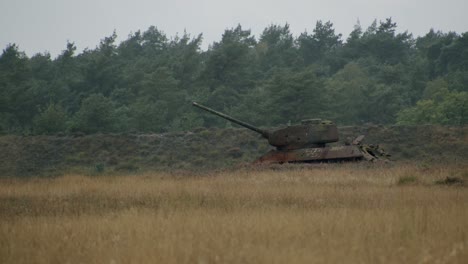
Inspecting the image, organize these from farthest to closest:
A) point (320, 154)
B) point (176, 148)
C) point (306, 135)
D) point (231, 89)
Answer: point (231, 89) < point (176, 148) < point (306, 135) < point (320, 154)

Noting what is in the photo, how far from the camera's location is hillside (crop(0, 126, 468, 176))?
31141mm

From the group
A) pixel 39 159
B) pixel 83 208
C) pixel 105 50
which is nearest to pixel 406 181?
pixel 83 208

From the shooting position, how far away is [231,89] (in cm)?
4931

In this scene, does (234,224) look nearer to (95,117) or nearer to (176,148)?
(176,148)

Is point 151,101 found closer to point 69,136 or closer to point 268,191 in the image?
point 69,136

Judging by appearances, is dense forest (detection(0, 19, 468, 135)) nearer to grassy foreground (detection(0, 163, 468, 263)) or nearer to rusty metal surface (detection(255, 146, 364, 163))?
rusty metal surface (detection(255, 146, 364, 163))

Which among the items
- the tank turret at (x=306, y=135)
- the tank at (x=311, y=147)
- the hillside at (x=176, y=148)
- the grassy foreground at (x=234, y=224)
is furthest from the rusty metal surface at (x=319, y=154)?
the grassy foreground at (x=234, y=224)

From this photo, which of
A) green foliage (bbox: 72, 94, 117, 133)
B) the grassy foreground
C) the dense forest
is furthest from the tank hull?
green foliage (bbox: 72, 94, 117, 133)

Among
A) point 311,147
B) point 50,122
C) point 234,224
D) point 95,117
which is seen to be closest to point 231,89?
point 95,117

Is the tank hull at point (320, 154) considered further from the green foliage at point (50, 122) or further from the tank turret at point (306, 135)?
the green foliage at point (50, 122)

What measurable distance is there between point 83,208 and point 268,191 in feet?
14.0

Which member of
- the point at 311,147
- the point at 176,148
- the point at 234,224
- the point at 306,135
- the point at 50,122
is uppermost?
the point at 50,122

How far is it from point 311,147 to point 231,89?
26.4 meters

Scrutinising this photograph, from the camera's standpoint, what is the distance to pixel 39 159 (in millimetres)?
32656
